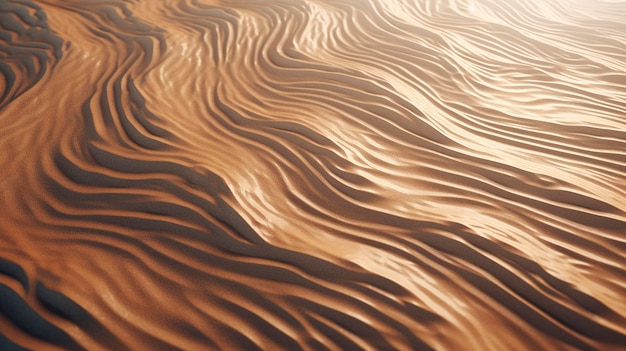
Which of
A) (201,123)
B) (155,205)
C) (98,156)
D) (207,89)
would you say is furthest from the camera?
(207,89)

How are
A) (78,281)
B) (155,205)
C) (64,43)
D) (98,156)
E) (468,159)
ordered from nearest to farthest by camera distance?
(78,281)
(155,205)
(98,156)
(468,159)
(64,43)

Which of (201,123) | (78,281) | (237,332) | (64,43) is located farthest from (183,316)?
(64,43)

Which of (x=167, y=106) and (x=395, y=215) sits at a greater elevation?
(x=167, y=106)

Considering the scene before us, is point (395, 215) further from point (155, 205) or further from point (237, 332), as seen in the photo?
point (155, 205)

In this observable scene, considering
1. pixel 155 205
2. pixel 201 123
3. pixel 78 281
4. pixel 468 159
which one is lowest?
pixel 78 281

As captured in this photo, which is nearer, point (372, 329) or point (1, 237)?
point (372, 329)

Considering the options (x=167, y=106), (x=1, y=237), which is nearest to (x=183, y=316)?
(x=1, y=237)
